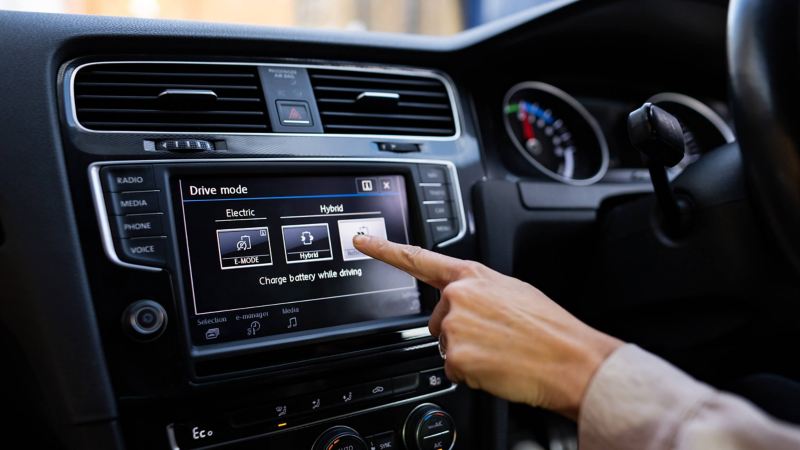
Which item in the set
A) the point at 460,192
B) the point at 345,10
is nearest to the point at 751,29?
the point at 460,192

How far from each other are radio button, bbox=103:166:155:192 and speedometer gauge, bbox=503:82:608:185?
2.46 ft

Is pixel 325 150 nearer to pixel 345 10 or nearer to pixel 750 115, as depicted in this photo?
pixel 750 115

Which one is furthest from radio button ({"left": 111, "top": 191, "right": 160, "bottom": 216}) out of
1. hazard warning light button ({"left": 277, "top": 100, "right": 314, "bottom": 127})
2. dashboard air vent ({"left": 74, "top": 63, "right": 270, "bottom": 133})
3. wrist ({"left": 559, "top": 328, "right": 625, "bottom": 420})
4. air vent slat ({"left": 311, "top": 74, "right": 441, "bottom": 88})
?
wrist ({"left": 559, "top": 328, "right": 625, "bottom": 420})

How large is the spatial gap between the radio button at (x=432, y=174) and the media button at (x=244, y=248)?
30 centimetres

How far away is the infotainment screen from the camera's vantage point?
95 centimetres

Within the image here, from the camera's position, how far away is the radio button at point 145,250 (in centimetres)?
89

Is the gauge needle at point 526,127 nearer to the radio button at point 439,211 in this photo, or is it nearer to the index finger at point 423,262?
the radio button at point 439,211

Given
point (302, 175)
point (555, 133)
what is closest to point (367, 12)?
point (555, 133)

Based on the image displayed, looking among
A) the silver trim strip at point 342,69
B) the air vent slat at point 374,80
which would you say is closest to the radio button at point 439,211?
the silver trim strip at point 342,69

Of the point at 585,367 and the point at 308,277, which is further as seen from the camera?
the point at 308,277

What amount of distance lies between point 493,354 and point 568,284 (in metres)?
0.73

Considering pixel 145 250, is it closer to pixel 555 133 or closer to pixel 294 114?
pixel 294 114

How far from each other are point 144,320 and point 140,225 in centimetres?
13

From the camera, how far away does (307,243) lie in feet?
3.32
